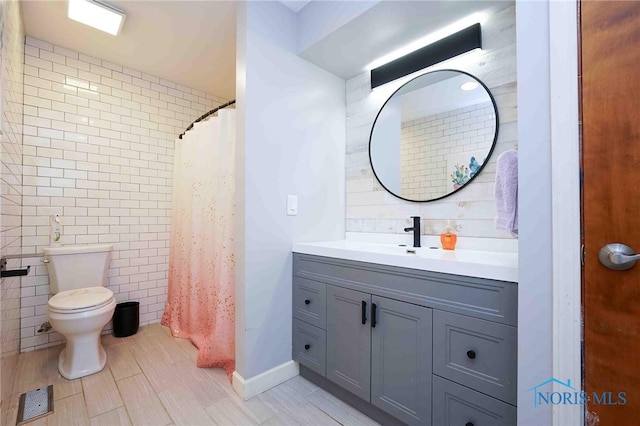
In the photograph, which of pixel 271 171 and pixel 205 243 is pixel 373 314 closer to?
pixel 271 171

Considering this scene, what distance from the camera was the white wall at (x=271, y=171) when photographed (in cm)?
171

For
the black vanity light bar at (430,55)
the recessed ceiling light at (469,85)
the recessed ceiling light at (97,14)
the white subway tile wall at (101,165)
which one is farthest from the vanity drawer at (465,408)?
the recessed ceiling light at (97,14)

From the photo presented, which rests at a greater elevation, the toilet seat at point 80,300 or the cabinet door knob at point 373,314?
the cabinet door knob at point 373,314

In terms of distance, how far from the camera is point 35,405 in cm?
157

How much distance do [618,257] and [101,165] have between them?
3.32 meters

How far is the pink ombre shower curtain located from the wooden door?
1.83 metres

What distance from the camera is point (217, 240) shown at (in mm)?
2094

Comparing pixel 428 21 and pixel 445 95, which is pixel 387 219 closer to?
pixel 445 95

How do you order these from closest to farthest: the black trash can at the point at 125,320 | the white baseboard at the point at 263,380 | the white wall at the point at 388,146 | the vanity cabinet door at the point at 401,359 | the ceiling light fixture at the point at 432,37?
the vanity cabinet door at the point at 401,359 < the ceiling light fixture at the point at 432,37 < the white baseboard at the point at 263,380 < the white wall at the point at 388,146 < the black trash can at the point at 125,320

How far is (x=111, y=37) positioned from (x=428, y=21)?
2.32 m

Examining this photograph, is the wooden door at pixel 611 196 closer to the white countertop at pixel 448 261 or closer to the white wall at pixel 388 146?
the white countertop at pixel 448 261

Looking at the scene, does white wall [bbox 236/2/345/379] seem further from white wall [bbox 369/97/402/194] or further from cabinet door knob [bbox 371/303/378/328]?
cabinet door knob [bbox 371/303/378/328]

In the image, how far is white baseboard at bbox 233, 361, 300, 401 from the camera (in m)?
1.68
